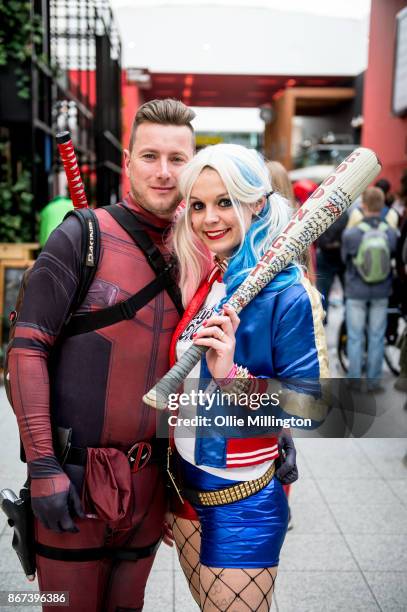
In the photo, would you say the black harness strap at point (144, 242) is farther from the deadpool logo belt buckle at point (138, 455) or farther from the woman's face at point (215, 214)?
the deadpool logo belt buckle at point (138, 455)

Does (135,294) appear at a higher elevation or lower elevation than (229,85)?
lower

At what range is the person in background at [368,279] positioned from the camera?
5.29 m

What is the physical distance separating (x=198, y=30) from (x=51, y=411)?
19907 millimetres

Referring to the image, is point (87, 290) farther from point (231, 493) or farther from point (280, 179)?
point (280, 179)

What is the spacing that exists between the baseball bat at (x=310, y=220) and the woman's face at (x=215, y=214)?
0.15 meters

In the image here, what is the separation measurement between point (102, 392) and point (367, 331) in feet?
14.9

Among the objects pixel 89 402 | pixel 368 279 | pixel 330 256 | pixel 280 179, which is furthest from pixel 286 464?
pixel 330 256

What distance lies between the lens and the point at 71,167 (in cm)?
188

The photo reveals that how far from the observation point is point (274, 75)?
20.5 metres

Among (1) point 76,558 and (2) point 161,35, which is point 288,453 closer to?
(1) point 76,558

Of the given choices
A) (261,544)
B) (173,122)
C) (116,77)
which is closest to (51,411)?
(261,544)

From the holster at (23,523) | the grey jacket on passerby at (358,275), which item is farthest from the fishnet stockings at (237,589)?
the grey jacket on passerby at (358,275)

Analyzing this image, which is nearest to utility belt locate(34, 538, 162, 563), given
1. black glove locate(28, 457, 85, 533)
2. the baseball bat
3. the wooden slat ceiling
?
black glove locate(28, 457, 85, 533)

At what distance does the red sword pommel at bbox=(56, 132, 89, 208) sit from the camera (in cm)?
180
